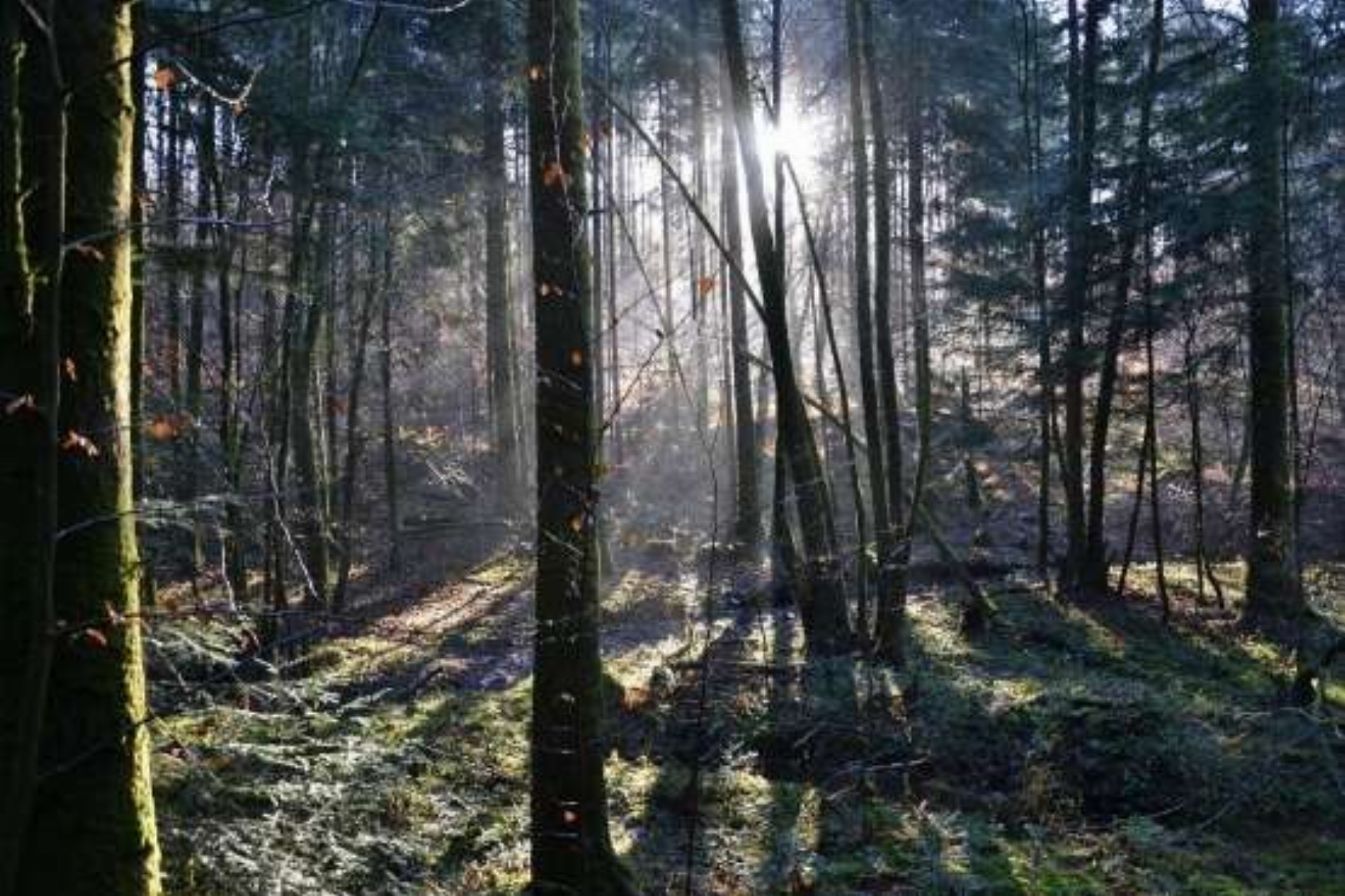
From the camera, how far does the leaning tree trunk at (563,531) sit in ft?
16.9

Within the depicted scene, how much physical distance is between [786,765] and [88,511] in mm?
6934

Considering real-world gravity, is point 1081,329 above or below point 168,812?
above

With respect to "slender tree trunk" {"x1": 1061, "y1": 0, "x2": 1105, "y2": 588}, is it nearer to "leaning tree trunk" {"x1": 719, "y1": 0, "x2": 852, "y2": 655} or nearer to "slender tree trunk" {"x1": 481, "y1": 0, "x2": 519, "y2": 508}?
"leaning tree trunk" {"x1": 719, "y1": 0, "x2": 852, "y2": 655}

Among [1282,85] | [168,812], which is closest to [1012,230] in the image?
[1282,85]

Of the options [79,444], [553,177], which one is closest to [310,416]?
[553,177]

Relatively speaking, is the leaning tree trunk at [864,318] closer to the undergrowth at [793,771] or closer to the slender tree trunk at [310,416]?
the undergrowth at [793,771]

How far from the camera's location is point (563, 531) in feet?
16.9

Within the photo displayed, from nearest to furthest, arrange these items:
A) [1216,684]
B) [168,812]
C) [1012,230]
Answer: [168,812], [1216,684], [1012,230]

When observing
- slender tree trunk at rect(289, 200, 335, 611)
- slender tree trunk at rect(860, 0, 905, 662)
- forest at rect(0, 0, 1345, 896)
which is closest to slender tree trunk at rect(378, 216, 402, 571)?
forest at rect(0, 0, 1345, 896)

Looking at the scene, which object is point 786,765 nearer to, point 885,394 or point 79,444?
point 885,394

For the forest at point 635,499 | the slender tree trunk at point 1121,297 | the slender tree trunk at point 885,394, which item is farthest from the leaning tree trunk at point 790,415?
the slender tree trunk at point 1121,297

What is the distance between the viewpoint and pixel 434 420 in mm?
31859

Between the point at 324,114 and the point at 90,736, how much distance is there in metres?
7.63

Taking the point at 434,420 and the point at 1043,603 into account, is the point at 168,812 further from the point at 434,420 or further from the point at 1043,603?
the point at 434,420
